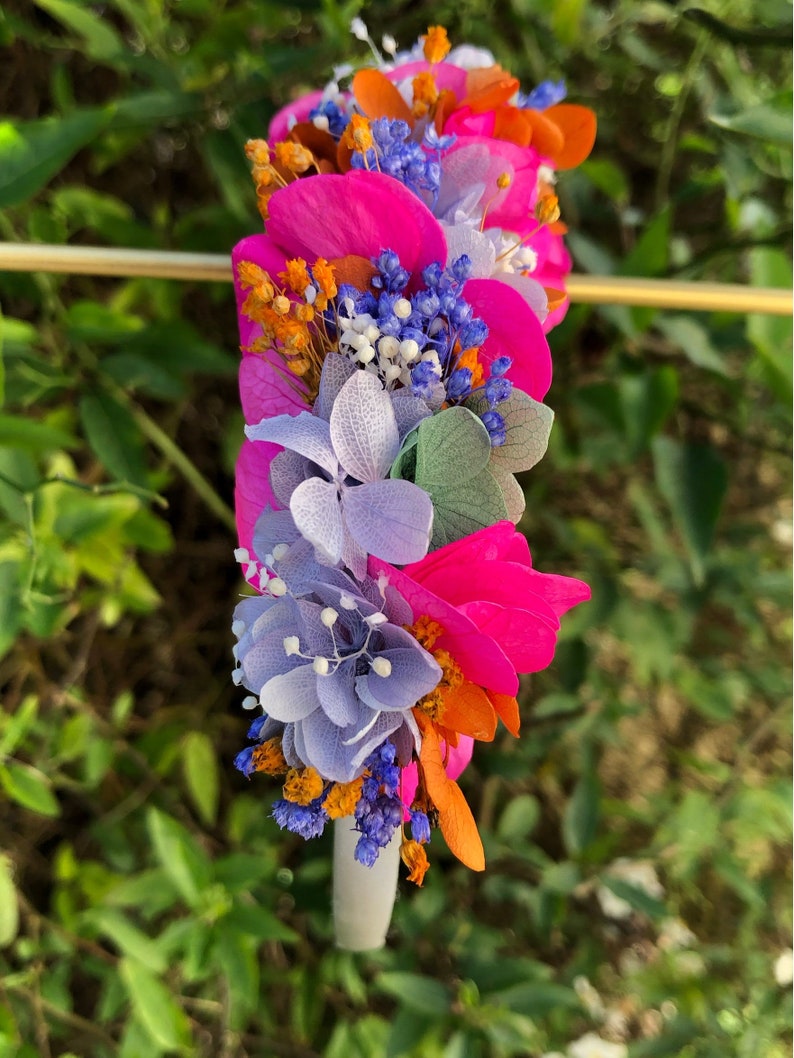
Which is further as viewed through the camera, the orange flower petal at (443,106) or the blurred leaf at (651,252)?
the blurred leaf at (651,252)

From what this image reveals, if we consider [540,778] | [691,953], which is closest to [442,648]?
[540,778]

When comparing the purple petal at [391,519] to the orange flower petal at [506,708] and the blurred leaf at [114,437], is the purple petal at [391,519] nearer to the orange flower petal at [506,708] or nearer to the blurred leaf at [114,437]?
the orange flower petal at [506,708]

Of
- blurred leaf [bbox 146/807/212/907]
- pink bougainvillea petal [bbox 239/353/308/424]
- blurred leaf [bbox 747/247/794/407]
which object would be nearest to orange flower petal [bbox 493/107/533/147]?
pink bougainvillea petal [bbox 239/353/308/424]

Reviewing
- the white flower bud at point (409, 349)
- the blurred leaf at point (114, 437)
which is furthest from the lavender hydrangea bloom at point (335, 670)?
the blurred leaf at point (114, 437)

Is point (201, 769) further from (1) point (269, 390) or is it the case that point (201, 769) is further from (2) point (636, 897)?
(1) point (269, 390)

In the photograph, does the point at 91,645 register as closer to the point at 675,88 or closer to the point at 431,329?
the point at 431,329

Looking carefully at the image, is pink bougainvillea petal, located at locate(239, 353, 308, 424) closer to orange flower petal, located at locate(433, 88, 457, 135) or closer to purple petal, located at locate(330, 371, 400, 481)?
purple petal, located at locate(330, 371, 400, 481)

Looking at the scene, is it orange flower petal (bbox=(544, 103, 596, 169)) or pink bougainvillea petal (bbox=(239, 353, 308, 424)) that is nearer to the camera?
pink bougainvillea petal (bbox=(239, 353, 308, 424))
